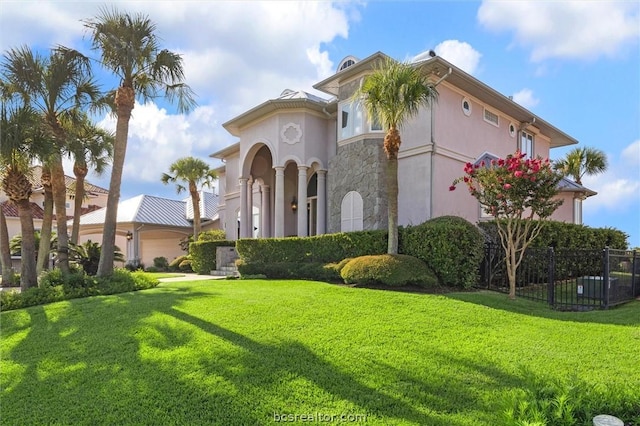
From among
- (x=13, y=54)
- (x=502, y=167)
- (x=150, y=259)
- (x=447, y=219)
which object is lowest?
(x=150, y=259)

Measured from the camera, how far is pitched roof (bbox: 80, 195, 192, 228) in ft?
95.9

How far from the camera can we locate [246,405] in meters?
4.36

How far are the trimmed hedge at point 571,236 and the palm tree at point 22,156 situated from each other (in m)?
14.9

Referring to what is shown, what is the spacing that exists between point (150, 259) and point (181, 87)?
22.4 m

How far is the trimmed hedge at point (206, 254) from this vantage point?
20328 mm

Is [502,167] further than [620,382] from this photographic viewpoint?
Yes

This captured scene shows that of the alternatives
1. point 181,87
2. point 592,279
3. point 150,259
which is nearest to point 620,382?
point 592,279

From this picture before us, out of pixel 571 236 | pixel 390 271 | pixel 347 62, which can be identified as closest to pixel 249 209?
pixel 347 62

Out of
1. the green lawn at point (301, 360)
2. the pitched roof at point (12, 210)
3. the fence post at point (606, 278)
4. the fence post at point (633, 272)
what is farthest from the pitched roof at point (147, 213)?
the fence post at point (633, 272)

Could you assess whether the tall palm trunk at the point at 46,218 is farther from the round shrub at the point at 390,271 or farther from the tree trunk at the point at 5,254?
the round shrub at the point at 390,271

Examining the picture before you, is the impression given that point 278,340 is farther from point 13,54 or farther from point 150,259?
point 150,259

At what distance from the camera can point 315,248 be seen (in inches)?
593

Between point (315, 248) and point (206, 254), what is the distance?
787 centimetres

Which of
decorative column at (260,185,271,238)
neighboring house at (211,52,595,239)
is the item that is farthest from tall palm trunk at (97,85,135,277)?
decorative column at (260,185,271,238)
